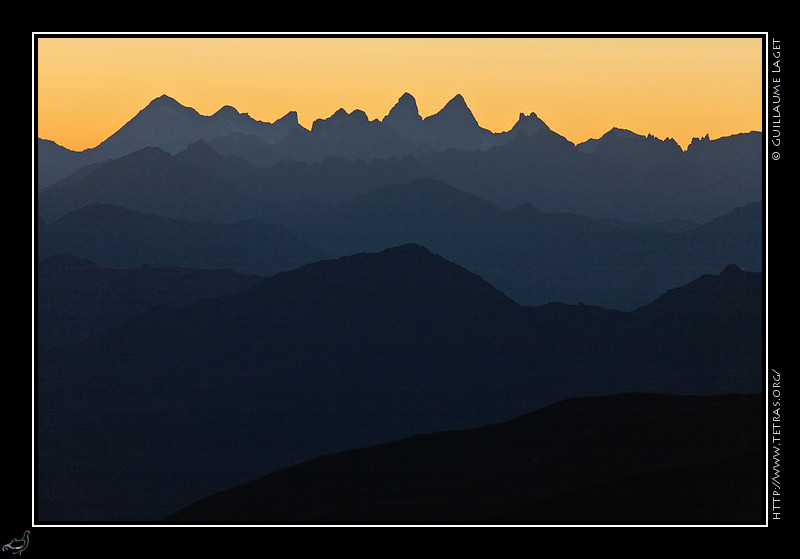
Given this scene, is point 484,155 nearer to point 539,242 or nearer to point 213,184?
point 539,242

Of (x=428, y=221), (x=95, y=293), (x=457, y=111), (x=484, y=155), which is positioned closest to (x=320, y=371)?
(x=428, y=221)

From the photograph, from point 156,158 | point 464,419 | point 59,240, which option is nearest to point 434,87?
point 156,158

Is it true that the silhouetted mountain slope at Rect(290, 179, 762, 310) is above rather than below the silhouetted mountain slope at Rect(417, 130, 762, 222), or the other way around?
below

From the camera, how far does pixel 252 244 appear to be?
172 inches

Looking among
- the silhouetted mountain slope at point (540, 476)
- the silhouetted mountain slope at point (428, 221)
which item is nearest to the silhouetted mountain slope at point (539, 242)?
→ the silhouetted mountain slope at point (428, 221)

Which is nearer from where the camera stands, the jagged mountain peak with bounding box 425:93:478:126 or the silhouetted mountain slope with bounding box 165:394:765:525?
the silhouetted mountain slope with bounding box 165:394:765:525

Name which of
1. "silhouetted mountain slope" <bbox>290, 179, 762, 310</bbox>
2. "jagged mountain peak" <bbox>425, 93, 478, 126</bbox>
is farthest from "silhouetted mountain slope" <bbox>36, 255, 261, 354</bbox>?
"jagged mountain peak" <bbox>425, 93, 478, 126</bbox>

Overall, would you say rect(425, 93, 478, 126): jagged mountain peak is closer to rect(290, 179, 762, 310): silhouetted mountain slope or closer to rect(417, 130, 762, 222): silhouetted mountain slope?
rect(417, 130, 762, 222): silhouetted mountain slope

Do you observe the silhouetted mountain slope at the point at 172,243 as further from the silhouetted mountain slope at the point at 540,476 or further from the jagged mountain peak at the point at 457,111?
the silhouetted mountain slope at the point at 540,476

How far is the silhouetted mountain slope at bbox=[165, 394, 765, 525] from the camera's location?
432cm

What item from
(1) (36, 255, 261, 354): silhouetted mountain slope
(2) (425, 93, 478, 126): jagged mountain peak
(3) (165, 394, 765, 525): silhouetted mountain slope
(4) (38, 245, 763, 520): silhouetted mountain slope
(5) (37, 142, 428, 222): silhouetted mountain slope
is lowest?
(3) (165, 394, 765, 525): silhouetted mountain slope

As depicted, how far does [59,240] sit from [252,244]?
1197mm

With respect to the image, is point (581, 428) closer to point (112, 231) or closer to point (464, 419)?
point (464, 419)

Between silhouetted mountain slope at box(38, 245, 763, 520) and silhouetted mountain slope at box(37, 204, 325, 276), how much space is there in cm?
15
